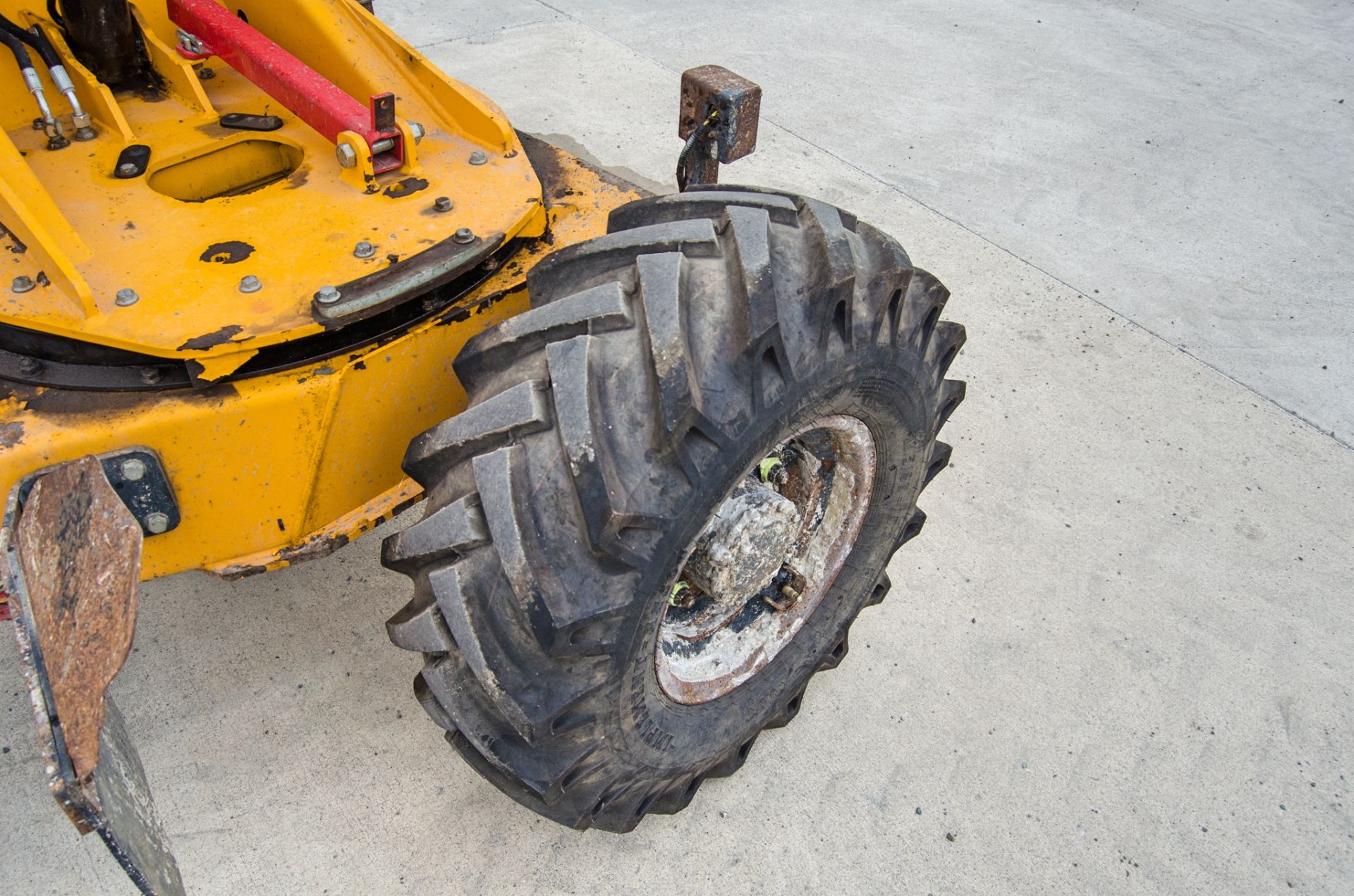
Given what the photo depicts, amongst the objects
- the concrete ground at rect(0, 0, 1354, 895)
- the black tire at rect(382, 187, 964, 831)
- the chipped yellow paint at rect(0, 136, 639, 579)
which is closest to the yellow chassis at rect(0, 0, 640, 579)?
the chipped yellow paint at rect(0, 136, 639, 579)

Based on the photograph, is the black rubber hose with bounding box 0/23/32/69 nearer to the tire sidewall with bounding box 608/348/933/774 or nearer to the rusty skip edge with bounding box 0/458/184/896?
the rusty skip edge with bounding box 0/458/184/896

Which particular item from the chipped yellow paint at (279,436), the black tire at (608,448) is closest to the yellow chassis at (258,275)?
the chipped yellow paint at (279,436)

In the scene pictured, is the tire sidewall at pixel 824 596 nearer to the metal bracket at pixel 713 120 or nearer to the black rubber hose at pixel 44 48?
the metal bracket at pixel 713 120

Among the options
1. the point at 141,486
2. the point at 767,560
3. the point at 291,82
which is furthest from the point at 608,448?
the point at 291,82

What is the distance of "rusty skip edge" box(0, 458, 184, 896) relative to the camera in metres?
1.12

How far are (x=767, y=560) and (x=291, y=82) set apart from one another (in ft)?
4.29

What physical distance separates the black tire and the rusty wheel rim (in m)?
0.23

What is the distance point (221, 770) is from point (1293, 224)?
4590mm

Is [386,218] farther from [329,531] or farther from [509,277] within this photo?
[329,531]

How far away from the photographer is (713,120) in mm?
2086

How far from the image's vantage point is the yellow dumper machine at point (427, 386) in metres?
1.31

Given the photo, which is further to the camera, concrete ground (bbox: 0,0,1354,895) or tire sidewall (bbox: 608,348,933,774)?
concrete ground (bbox: 0,0,1354,895)

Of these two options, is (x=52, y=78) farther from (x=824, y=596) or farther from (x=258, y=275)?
(x=824, y=596)

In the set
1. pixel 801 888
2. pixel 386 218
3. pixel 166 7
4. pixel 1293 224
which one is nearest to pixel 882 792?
pixel 801 888
